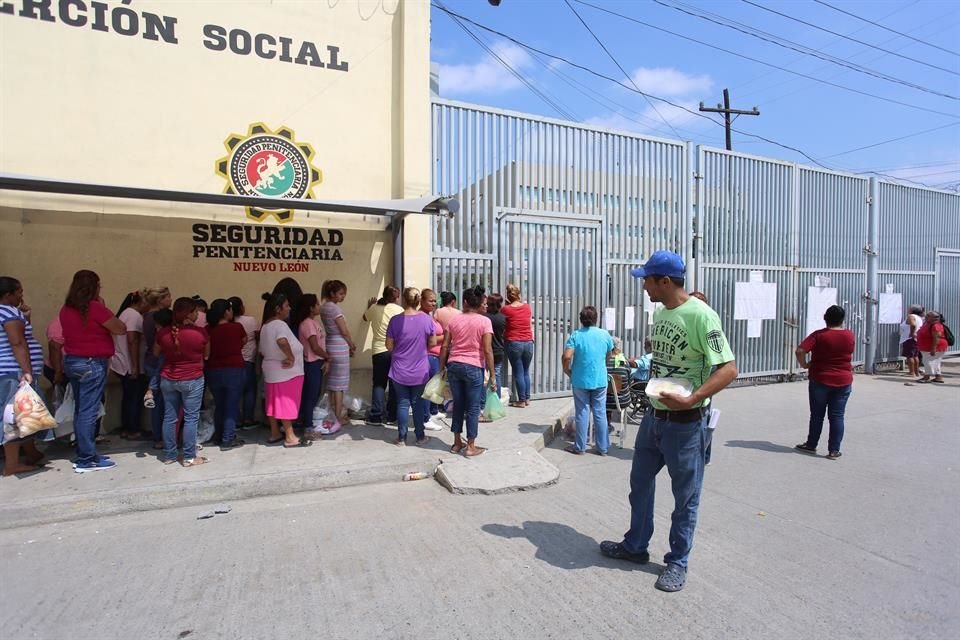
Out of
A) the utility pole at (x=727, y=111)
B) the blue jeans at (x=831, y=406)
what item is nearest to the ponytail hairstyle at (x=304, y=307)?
the blue jeans at (x=831, y=406)

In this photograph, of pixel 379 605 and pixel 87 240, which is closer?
pixel 379 605

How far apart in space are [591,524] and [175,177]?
6.00m

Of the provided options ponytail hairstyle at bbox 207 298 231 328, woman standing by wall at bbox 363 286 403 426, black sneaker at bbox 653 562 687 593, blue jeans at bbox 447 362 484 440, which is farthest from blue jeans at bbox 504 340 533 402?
black sneaker at bbox 653 562 687 593

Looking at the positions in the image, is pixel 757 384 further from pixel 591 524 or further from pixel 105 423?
pixel 105 423

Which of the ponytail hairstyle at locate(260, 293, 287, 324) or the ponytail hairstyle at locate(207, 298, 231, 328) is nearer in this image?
the ponytail hairstyle at locate(207, 298, 231, 328)

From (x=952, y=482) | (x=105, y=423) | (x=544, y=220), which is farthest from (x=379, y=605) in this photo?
(x=544, y=220)

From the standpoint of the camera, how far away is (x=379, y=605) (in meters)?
3.30

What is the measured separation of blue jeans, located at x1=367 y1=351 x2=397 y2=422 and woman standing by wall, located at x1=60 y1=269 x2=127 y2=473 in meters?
2.74

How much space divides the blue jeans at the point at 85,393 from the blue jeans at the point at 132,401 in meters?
1.04

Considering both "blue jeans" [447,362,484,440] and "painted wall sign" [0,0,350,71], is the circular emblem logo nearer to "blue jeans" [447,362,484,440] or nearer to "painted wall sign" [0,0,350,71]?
"painted wall sign" [0,0,350,71]

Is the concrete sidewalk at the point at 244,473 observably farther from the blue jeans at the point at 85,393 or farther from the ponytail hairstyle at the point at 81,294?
the ponytail hairstyle at the point at 81,294

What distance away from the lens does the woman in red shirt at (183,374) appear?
5.42 m

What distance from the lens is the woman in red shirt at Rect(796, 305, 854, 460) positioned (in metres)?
6.33

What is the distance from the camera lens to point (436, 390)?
620 cm
